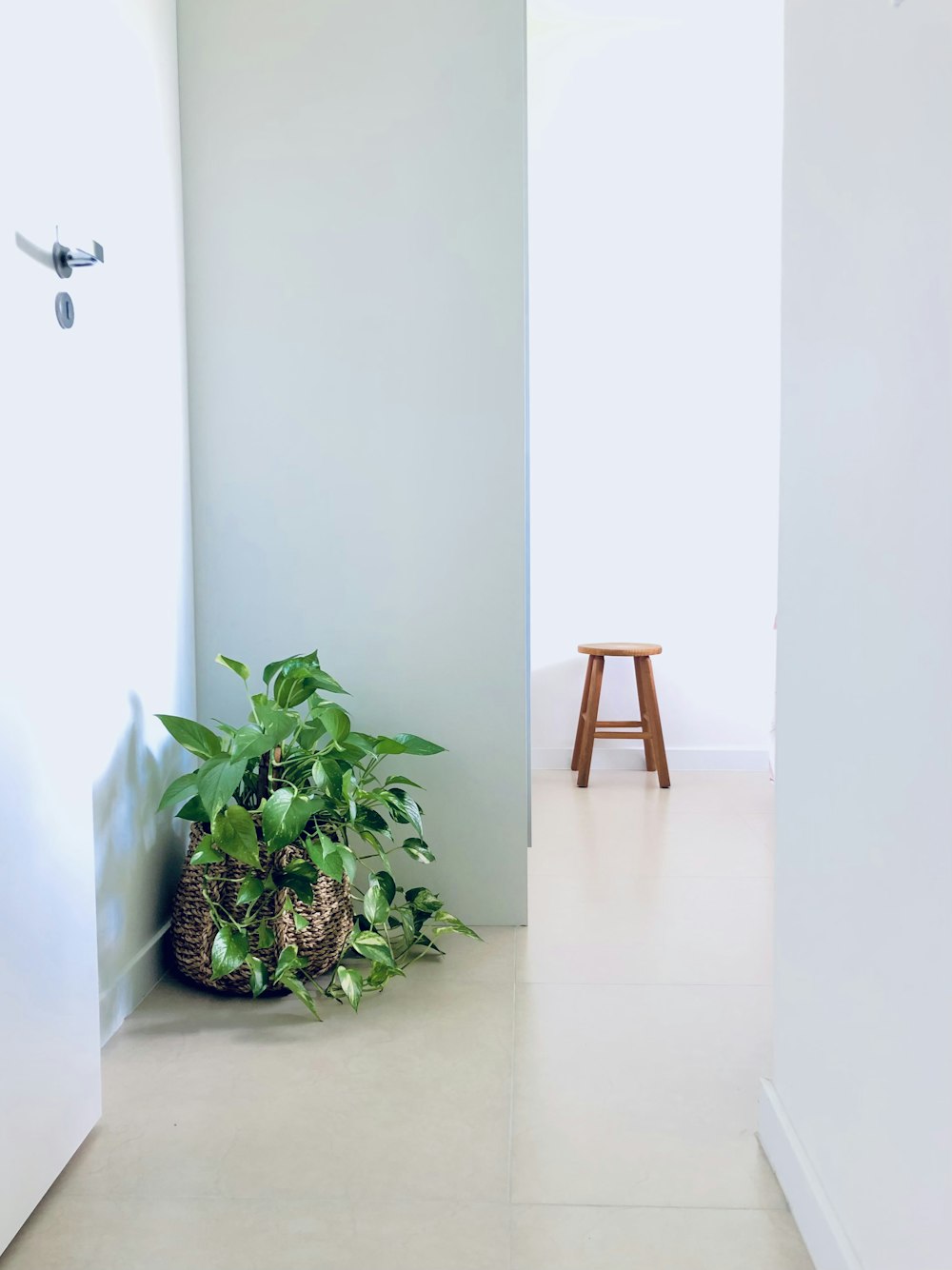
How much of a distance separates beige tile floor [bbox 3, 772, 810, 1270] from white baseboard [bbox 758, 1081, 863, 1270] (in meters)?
0.02

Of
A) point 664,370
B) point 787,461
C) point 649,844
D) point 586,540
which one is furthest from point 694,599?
point 787,461

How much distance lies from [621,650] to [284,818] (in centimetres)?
193

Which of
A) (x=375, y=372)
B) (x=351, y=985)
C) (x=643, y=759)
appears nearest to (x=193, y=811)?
(x=351, y=985)

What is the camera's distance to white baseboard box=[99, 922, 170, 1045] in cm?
165

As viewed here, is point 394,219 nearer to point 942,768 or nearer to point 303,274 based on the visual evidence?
point 303,274

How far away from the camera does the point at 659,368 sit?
369cm

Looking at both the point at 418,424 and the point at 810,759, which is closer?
the point at 810,759

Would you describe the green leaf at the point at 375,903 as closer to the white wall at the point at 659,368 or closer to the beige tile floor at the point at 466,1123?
the beige tile floor at the point at 466,1123

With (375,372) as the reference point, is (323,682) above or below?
below

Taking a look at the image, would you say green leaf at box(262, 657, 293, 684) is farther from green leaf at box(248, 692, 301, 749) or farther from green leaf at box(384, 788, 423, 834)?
green leaf at box(384, 788, 423, 834)

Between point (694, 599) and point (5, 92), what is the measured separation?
9.59ft

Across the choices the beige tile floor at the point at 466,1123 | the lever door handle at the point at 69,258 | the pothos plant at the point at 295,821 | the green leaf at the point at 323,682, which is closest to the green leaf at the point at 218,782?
the pothos plant at the point at 295,821

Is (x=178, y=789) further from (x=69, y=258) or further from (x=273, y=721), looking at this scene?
(x=69, y=258)

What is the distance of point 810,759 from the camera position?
3.75ft
